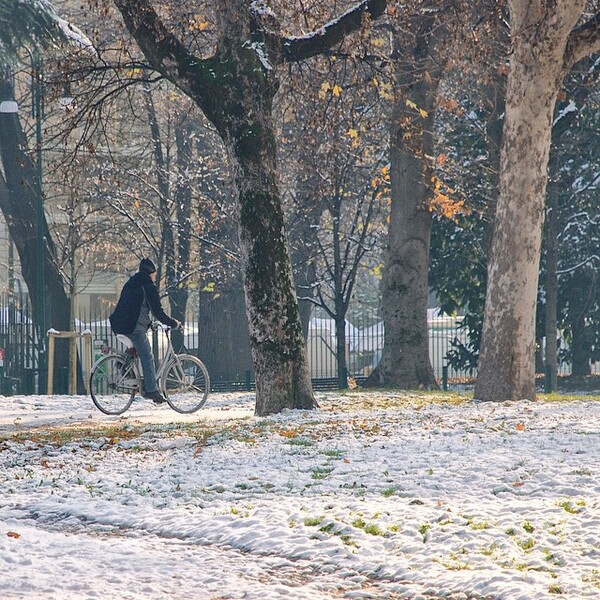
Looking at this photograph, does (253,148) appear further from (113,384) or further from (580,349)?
(580,349)

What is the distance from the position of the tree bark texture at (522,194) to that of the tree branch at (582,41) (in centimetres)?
15

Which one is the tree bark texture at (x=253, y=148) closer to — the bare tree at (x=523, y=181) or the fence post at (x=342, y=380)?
the bare tree at (x=523, y=181)

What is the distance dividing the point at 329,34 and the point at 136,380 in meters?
4.95

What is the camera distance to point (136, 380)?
1555cm

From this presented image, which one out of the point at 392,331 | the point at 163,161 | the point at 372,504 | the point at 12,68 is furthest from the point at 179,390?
the point at 163,161

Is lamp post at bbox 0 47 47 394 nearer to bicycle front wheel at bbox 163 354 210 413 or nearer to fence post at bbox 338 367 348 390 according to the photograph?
fence post at bbox 338 367 348 390

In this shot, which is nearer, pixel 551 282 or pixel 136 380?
pixel 136 380

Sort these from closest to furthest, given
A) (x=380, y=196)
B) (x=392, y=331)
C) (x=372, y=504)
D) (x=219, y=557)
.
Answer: (x=219, y=557)
(x=372, y=504)
(x=392, y=331)
(x=380, y=196)

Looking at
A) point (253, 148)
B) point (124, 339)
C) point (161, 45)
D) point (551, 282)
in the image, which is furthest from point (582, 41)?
point (551, 282)

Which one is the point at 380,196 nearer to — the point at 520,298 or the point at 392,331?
the point at 392,331

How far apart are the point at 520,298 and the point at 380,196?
11.3 metres

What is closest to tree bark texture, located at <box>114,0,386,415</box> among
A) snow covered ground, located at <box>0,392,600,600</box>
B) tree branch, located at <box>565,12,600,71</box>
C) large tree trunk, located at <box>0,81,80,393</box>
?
snow covered ground, located at <box>0,392,600,600</box>

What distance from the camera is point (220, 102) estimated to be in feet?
45.1

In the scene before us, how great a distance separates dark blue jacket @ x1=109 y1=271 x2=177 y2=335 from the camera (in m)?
15.1
